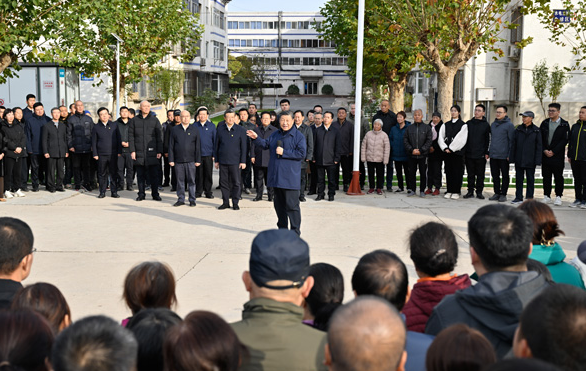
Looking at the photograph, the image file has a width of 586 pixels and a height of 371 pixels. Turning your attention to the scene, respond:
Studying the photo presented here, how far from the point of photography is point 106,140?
48.0 feet

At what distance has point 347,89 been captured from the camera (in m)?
105

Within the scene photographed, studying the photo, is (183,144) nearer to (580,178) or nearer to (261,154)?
(261,154)

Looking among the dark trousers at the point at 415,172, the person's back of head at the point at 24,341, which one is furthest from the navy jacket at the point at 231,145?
the person's back of head at the point at 24,341

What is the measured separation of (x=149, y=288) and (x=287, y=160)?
6.48m

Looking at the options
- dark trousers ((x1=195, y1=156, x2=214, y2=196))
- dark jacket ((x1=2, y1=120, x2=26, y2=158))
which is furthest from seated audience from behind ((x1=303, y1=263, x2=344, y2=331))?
dark jacket ((x1=2, y1=120, x2=26, y2=158))

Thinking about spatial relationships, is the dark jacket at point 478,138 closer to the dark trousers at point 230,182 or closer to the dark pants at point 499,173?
the dark pants at point 499,173

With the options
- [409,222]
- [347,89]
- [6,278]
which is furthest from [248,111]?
[347,89]

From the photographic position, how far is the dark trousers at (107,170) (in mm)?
14328

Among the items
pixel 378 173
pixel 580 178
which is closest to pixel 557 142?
pixel 580 178

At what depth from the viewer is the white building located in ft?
344

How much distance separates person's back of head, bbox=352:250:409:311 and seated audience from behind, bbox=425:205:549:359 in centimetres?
22

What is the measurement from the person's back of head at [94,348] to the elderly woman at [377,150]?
12463 millimetres

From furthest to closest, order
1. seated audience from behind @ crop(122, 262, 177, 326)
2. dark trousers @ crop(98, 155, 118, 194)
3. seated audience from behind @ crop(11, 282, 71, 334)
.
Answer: dark trousers @ crop(98, 155, 118, 194) → seated audience from behind @ crop(122, 262, 177, 326) → seated audience from behind @ crop(11, 282, 71, 334)

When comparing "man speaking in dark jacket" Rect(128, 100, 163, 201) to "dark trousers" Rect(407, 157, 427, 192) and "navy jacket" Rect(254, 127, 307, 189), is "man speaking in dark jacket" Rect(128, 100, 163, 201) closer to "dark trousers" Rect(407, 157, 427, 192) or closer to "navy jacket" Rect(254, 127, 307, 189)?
"navy jacket" Rect(254, 127, 307, 189)
